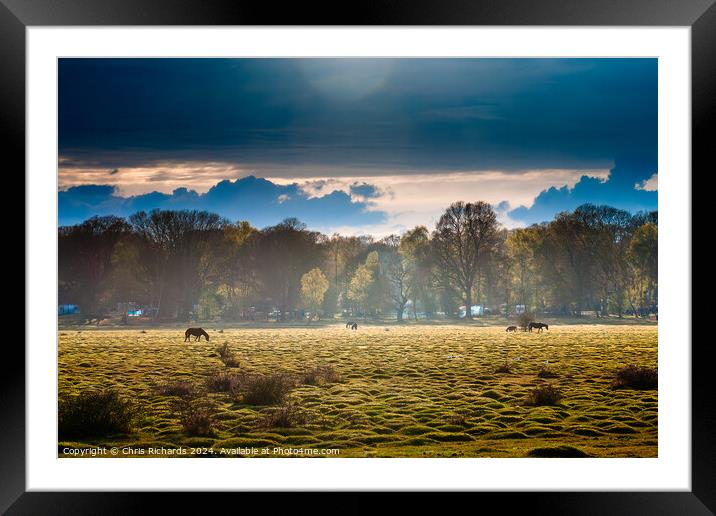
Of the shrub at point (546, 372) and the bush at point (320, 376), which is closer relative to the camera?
the bush at point (320, 376)

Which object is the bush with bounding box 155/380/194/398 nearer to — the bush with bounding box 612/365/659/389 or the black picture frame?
the black picture frame

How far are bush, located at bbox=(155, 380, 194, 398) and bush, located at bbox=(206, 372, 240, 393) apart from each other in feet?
0.88

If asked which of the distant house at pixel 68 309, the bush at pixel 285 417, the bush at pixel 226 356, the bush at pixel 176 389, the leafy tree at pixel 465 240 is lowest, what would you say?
the bush at pixel 285 417

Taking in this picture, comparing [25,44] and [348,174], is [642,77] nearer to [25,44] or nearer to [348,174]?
[348,174]

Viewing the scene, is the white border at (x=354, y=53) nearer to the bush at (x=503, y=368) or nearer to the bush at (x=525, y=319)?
the bush at (x=503, y=368)

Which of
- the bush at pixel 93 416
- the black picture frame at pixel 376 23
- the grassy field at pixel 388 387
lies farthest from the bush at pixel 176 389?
the black picture frame at pixel 376 23

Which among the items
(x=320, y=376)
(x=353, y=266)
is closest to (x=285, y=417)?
(x=320, y=376)

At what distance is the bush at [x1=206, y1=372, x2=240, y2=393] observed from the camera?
7.49m

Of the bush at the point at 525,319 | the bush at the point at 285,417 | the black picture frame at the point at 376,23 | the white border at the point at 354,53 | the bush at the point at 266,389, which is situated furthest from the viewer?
the bush at the point at 525,319

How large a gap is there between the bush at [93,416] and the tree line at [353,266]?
1.58 metres

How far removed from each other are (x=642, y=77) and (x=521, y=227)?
316cm

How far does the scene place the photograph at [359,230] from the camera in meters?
7.62

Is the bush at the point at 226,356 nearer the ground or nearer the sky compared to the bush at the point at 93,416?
nearer the sky

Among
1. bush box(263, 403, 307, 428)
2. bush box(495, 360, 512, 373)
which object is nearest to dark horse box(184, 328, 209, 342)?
bush box(263, 403, 307, 428)
